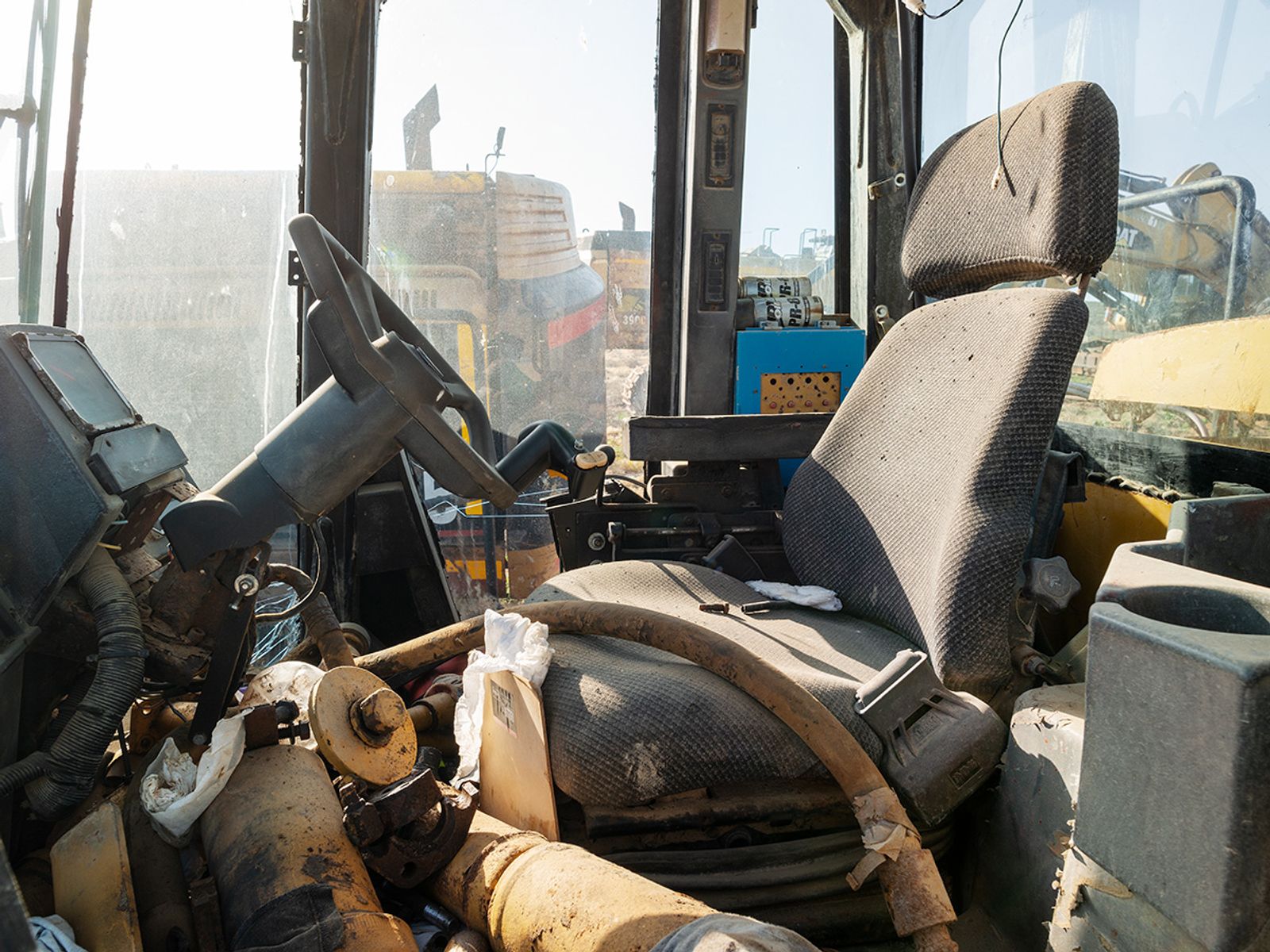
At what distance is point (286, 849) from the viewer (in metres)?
1.12

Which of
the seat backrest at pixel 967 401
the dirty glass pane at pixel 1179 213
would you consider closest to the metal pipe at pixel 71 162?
the seat backrest at pixel 967 401

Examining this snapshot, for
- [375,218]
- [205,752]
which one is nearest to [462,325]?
[375,218]

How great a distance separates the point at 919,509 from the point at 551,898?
90cm

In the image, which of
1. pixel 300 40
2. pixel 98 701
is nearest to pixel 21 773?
pixel 98 701

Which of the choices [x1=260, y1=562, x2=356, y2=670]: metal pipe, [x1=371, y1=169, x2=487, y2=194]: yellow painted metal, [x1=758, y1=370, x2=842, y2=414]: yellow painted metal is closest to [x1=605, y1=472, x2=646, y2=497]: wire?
[x1=758, y1=370, x2=842, y2=414]: yellow painted metal

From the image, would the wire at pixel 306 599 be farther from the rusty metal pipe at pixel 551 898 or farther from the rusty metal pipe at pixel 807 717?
the rusty metal pipe at pixel 551 898

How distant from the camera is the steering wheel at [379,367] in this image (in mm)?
1331

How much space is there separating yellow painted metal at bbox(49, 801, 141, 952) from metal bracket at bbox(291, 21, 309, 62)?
6.24 feet

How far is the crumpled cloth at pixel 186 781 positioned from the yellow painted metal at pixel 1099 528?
4.68 ft

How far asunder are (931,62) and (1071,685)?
2082 millimetres

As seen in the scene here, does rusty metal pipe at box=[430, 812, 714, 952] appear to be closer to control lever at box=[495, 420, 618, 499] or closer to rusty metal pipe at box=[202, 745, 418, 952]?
rusty metal pipe at box=[202, 745, 418, 952]

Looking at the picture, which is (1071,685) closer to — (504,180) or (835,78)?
(835,78)

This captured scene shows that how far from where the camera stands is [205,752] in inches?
52.0

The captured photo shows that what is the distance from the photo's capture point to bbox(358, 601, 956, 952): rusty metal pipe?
1.05m
